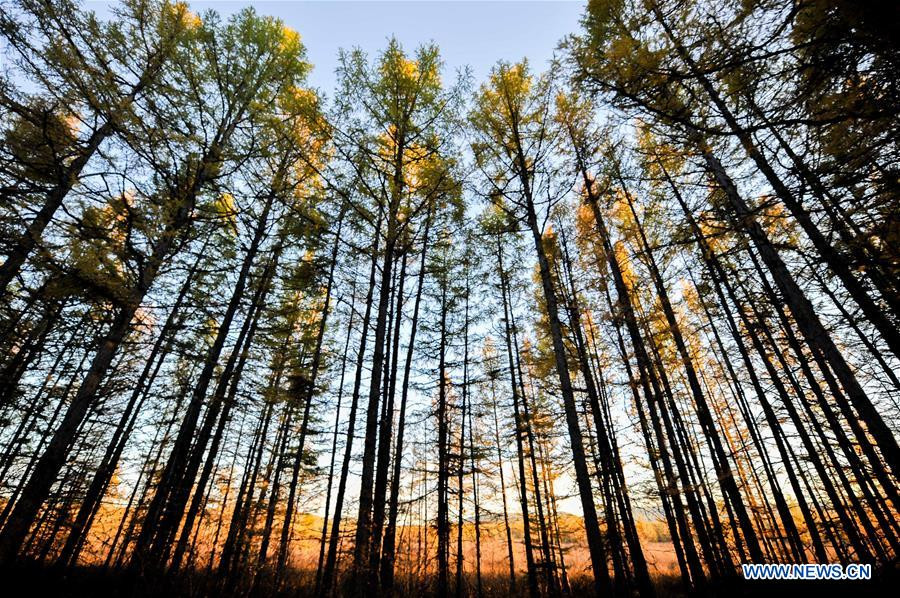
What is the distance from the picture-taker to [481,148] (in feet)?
28.5

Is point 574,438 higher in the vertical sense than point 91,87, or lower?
lower

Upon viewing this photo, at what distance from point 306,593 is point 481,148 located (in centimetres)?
1497

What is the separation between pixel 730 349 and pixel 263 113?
51.2ft

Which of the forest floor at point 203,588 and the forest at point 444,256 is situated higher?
the forest at point 444,256

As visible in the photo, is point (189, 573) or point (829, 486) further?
point (829, 486)

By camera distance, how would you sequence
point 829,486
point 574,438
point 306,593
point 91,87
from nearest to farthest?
point 91,87
point 574,438
point 829,486
point 306,593

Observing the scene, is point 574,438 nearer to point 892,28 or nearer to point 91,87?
point 892,28

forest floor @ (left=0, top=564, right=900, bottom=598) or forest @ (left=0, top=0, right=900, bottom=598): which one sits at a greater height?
forest @ (left=0, top=0, right=900, bottom=598)

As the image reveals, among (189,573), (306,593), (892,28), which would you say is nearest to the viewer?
(892,28)

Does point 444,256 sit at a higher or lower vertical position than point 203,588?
higher

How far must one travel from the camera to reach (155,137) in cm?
537

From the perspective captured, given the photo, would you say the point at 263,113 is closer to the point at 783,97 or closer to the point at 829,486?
the point at 783,97

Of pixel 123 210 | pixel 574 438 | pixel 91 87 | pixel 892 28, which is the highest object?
pixel 91 87

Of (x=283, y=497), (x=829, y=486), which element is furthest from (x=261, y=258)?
(x=829, y=486)
